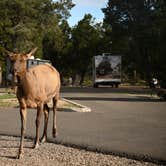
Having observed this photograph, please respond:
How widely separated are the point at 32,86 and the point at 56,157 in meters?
1.98

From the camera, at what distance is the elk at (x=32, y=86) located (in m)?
11.2

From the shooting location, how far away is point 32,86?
475 inches

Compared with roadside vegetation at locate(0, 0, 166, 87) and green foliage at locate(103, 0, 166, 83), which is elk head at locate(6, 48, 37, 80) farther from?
green foliage at locate(103, 0, 166, 83)

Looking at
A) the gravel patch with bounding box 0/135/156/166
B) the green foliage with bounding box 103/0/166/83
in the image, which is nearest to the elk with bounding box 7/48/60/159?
the gravel patch with bounding box 0/135/156/166

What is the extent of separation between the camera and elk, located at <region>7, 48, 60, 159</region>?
1117 cm

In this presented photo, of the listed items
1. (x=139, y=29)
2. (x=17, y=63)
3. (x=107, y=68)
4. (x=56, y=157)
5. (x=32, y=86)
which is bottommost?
(x=56, y=157)

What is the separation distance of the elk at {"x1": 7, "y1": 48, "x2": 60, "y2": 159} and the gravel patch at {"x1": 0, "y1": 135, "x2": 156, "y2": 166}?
0.96ft

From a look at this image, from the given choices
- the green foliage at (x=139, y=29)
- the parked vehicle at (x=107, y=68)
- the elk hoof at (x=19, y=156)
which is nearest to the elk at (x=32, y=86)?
the elk hoof at (x=19, y=156)

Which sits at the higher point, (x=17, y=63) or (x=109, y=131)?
(x=17, y=63)

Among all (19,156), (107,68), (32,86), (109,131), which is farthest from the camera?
(107,68)

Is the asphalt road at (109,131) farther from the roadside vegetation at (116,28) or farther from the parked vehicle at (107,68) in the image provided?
the parked vehicle at (107,68)

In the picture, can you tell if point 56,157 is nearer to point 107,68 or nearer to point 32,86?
point 32,86

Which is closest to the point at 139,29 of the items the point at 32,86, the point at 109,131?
the point at 109,131

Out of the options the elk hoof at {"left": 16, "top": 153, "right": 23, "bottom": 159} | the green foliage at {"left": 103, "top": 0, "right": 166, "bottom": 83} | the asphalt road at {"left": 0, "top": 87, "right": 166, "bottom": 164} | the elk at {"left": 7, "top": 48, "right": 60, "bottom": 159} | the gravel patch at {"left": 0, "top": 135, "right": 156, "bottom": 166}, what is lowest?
the gravel patch at {"left": 0, "top": 135, "right": 156, "bottom": 166}
